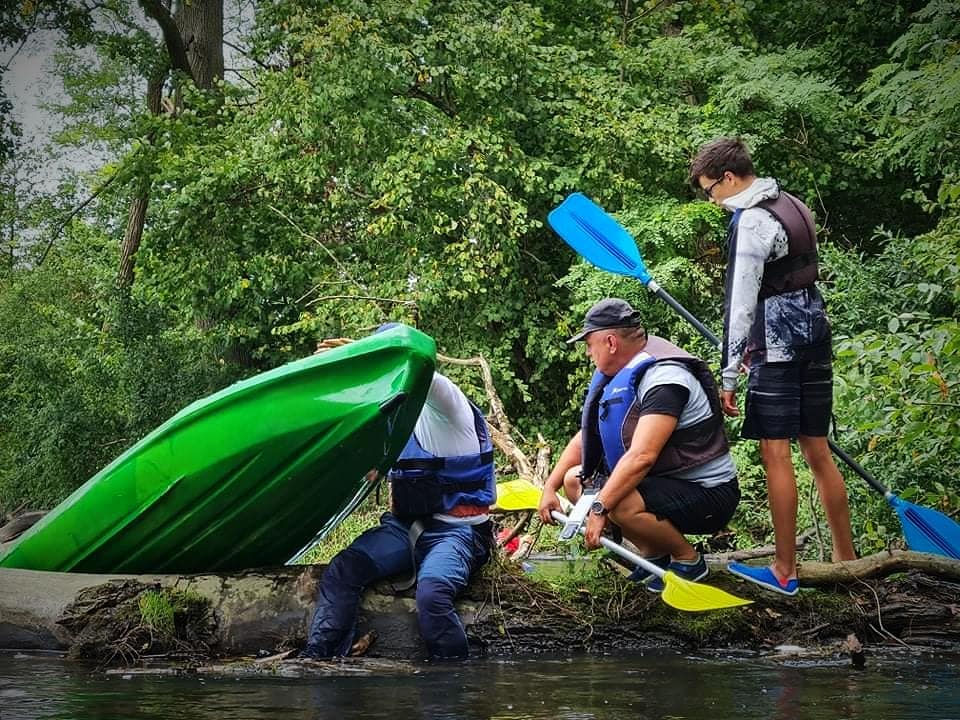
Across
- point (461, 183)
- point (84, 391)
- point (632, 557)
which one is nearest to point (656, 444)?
point (632, 557)

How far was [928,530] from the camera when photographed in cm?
466

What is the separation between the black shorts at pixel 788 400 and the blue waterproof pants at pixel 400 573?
3.71 feet

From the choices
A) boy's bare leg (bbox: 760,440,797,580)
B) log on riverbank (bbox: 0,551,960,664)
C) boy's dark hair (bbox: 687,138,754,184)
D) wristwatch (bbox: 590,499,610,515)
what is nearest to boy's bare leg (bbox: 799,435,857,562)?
boy's bare leg (bbox: 760,440,797,580)

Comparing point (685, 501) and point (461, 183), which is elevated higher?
point (461, 183)

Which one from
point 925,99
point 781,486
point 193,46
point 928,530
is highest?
point 193,46

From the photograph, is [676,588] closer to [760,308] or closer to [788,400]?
[788,400]

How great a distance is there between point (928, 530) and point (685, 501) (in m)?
1.32

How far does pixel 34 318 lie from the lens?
37.1 ft

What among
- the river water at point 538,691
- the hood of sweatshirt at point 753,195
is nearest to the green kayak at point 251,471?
the river water at point 538,691

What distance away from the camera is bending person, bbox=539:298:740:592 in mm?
3871

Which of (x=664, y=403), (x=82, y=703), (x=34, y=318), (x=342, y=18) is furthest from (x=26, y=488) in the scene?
(x=664, y=403)

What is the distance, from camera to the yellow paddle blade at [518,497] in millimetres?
5168

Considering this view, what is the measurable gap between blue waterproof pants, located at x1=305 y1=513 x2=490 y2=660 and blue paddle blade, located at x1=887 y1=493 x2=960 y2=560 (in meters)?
1.86

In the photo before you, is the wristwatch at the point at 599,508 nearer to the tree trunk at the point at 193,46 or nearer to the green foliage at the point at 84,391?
the green foliage at the point at 84,391
